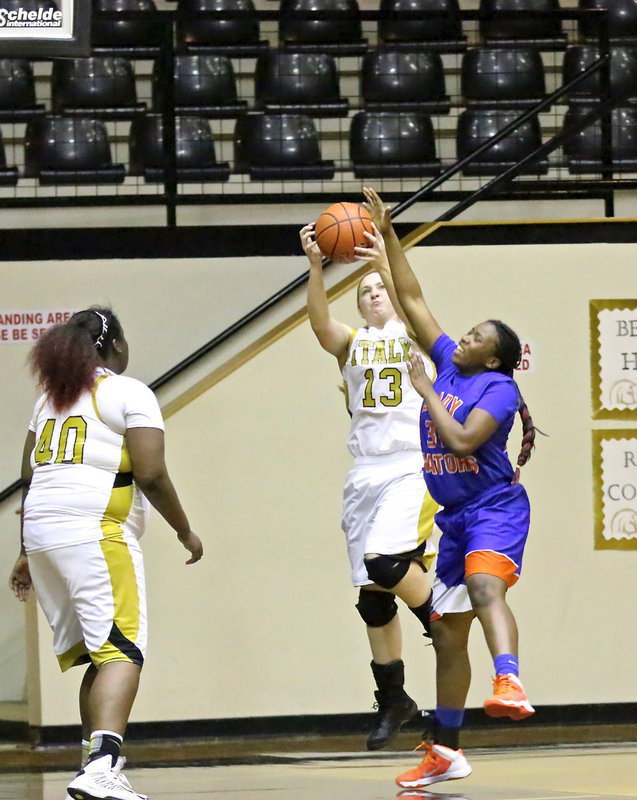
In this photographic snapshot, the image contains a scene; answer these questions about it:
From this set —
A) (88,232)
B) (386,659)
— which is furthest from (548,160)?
(386,659)

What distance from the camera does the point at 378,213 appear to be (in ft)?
18.2

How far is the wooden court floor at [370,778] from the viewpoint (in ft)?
17.5

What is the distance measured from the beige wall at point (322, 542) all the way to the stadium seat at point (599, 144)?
0.86m

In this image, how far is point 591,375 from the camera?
295 inches

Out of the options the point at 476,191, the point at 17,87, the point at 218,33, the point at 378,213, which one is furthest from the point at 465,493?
the point at 218,33

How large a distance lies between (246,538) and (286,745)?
3.56 ft

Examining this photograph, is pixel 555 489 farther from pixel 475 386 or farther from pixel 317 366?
pixel 475 386

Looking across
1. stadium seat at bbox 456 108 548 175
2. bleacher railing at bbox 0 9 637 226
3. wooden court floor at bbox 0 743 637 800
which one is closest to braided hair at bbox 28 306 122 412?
wooden court floor at bbox 0 743 637 800

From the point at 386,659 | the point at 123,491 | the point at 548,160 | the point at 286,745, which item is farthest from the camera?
the point at 548,160

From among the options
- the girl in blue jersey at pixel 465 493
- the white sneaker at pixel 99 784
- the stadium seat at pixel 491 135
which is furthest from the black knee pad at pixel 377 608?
the stadium seat at pixel 491 135

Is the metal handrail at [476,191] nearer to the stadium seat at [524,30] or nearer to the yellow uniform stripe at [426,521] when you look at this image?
the stadium seat at [524,30]

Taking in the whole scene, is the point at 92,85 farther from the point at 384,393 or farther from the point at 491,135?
the point at 384,393

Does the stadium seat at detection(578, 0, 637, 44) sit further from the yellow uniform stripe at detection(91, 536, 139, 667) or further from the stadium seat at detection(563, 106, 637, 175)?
the yellow uniform stripe at detection(91, 536, 139, 667)

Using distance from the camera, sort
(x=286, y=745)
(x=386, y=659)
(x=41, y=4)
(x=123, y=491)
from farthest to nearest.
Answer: (x=286, y=745)
(x=41, y=4)
(x=386, y=659)
(x=123, y=491)
